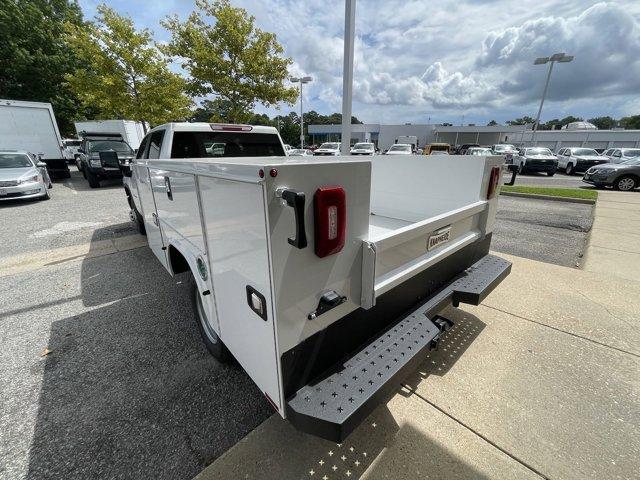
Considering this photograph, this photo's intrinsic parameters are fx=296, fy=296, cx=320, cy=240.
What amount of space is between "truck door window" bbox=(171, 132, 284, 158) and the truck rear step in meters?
3.35

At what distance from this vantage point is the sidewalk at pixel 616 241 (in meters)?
4.43

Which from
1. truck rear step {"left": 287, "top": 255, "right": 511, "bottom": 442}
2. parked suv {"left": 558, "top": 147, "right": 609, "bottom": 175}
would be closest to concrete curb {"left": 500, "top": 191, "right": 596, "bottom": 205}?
truck rear step {"left": 287, "top": 255, "right": 511, "bottom": 442}

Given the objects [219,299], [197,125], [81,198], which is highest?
[197,125]

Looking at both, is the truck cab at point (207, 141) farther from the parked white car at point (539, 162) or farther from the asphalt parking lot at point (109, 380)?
the parked white car at point (539, 162)

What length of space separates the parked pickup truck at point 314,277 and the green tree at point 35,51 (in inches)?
1118

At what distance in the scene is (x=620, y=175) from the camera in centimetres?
1206

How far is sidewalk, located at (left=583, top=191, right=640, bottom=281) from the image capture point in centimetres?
443

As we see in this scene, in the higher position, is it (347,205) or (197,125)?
(197,125)

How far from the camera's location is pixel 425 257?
7.38ft

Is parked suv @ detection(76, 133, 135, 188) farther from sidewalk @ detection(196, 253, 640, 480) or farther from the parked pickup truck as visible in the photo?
sidewalk @ detection(196, 253, 640, 480)

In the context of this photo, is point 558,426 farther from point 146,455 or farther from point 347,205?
point 146,455

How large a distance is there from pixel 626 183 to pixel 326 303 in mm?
16533

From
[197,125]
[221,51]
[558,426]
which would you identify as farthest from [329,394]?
[221,51]

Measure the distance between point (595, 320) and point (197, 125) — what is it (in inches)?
200
